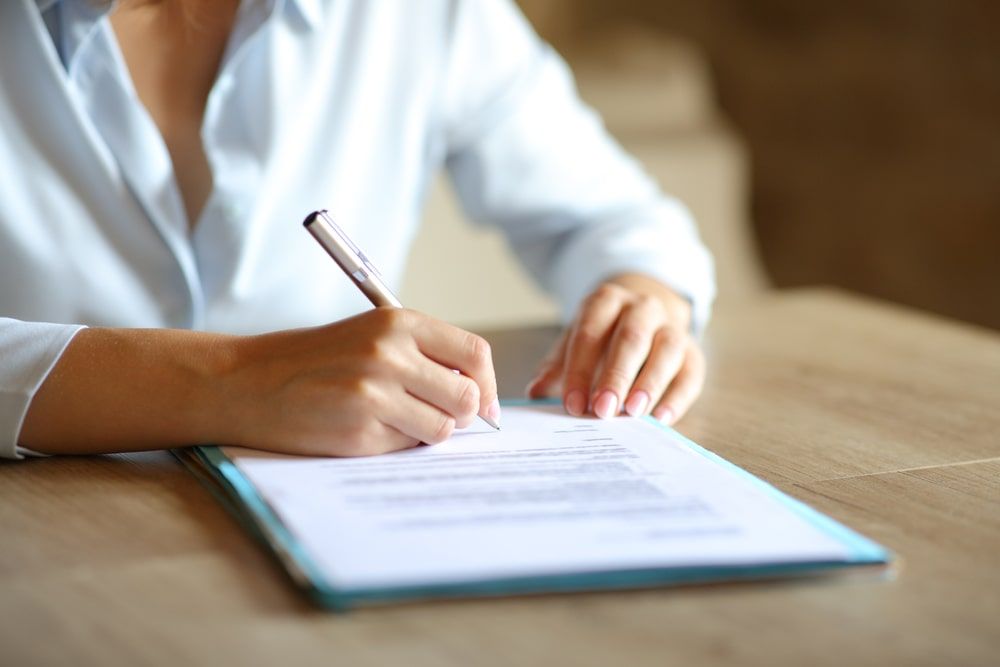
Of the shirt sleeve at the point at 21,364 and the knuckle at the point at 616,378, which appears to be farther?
the knuckle at the point at 616,378

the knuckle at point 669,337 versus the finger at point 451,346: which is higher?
the finger at point 451,346

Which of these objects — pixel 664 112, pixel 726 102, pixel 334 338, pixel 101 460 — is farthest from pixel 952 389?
pixel 726 102

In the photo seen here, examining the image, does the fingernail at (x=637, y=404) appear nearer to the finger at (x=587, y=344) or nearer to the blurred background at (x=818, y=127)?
the finger at (x=587, y=344)

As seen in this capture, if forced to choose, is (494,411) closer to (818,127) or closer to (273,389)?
(273,389)

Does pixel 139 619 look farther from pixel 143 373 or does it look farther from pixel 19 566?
pixel 143 373

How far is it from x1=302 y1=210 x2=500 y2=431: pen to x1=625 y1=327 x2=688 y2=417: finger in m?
0.10

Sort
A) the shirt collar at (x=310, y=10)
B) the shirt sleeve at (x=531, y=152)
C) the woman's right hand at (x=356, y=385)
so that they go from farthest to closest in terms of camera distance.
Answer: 1. the shirt sleeve at (x=531, y=152)
2. the shirt collar at (x=310, y=10)
3. the woman's right hand at (x=356, y=385)

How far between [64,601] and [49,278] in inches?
18.1

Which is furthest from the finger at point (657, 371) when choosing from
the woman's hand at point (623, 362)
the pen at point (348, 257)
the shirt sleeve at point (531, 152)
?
the shirt sleeve at point (531, 152)

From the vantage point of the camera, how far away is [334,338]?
0.67 metres

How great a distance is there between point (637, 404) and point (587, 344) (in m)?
0.08

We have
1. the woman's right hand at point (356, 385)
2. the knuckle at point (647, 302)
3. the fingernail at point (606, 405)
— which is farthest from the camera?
the knuckle at point (647, 302)

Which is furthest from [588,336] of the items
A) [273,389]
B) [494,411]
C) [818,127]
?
[818,127]

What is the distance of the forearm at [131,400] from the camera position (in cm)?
66
